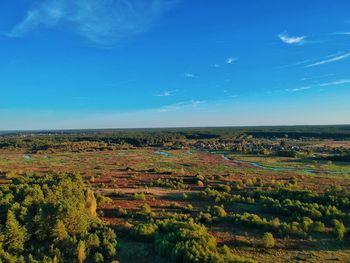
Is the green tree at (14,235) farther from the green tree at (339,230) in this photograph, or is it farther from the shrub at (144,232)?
the green tree at (339,230)

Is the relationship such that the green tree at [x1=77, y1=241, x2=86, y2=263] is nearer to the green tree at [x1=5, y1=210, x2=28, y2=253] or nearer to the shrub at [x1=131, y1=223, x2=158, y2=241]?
the green tree at [x1=5, y1=210, x2=28, y2=253]

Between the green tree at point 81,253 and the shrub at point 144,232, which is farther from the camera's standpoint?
the shrub at point 144,232

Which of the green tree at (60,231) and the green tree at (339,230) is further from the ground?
the green tree at (60,231)

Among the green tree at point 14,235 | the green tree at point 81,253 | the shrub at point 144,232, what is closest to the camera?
the green tree at point 81,253

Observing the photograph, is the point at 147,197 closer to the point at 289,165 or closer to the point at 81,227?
the point at 81,227

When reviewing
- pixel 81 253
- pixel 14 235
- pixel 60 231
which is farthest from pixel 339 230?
pixel 14 235

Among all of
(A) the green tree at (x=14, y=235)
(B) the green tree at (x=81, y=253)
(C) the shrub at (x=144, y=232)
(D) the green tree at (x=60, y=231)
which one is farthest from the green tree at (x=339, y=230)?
(A) the green tree at (x=14, y=235)

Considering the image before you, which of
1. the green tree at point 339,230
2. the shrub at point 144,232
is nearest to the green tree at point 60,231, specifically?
the shrub at point 144,232

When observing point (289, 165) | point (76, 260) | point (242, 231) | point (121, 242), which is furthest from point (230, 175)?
point (76, 260)

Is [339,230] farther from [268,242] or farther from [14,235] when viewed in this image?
[14,235]

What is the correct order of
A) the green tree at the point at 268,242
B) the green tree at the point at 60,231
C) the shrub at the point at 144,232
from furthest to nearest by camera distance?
the shrub at the point at 144,232, the green tree at the point at 268,242, the green tree at the point at 60,231

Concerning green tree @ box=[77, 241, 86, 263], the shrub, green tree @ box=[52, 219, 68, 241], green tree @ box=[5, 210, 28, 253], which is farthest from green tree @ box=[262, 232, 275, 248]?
green tree @ box=[5, 210, 28, 253]
